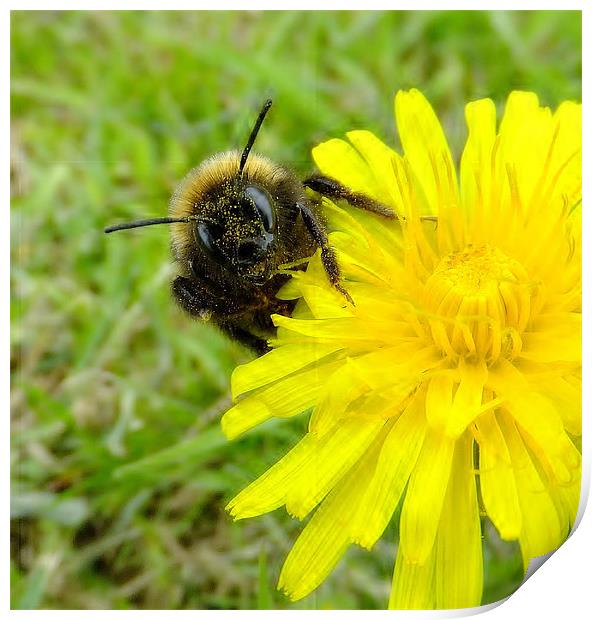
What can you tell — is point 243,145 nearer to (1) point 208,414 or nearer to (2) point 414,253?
(2) point 414,253

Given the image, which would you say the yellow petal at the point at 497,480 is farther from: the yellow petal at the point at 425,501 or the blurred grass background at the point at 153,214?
the blurred grass background at the point at 153,214

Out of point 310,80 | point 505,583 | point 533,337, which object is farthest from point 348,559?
point 310,80

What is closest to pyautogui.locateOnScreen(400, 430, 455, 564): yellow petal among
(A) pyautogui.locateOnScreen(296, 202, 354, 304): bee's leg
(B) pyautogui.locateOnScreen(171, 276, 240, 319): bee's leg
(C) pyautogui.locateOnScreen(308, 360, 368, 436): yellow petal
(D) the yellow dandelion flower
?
(D) the yellow dandelion flower

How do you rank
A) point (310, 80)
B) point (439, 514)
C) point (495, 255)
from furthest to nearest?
1. point (310, 80)
2. point (495, 255)
3. point (439, 514)

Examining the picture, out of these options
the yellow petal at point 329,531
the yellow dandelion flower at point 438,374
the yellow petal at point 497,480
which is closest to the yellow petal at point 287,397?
the yellow dandelion flower at point 438,374

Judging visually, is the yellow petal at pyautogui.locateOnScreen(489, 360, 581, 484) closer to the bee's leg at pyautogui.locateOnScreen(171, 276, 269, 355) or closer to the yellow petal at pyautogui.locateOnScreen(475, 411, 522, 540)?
the yellow petal at pyautogui.locateOnScreen(475, 411, 522, 540)
